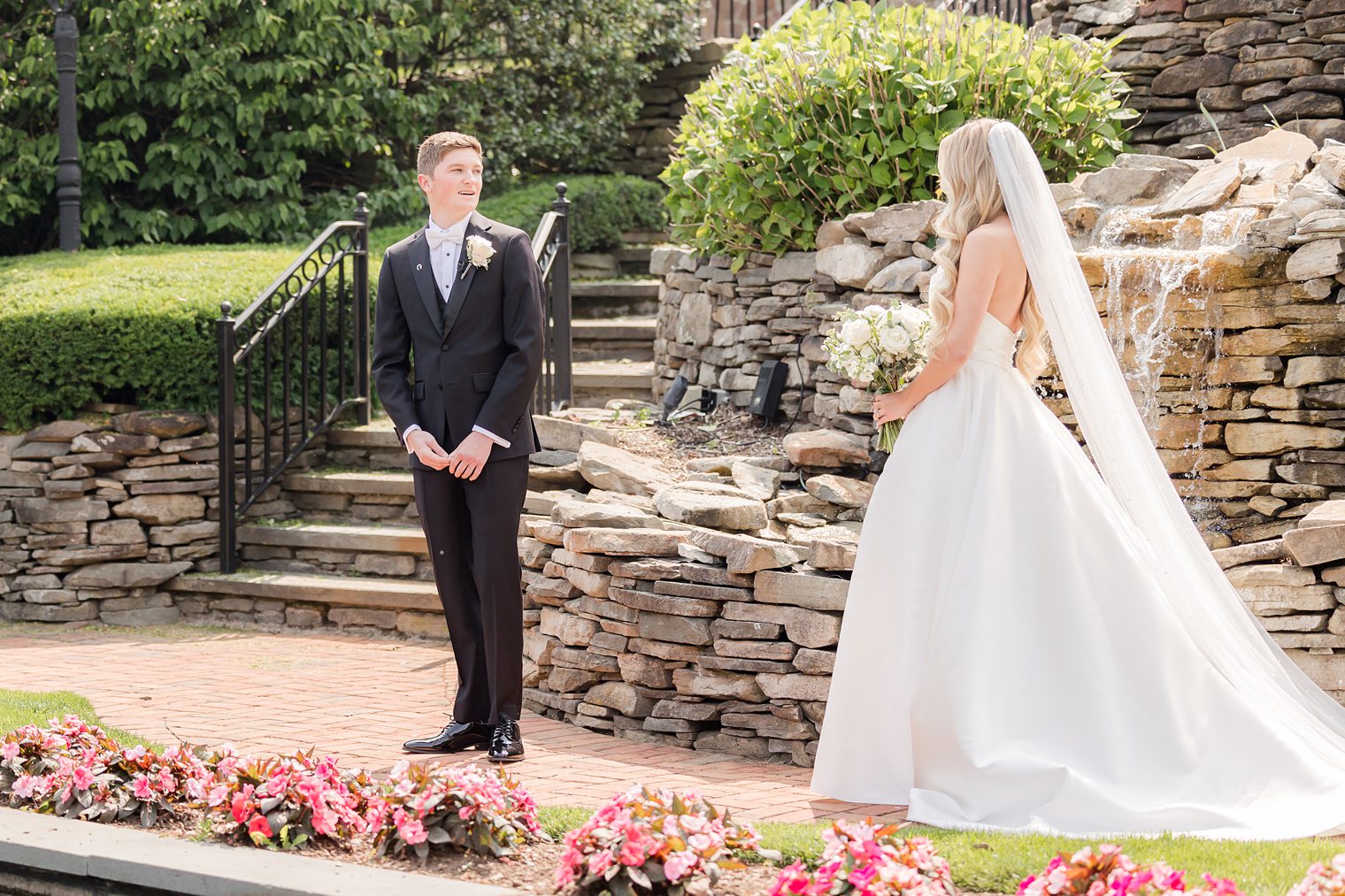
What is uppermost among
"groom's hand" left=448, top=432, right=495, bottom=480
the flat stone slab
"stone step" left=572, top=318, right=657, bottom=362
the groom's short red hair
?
the groom's short red hair

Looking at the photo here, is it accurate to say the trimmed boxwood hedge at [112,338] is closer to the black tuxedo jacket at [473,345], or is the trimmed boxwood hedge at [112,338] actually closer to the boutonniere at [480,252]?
the black tuxedo jacket at [473,345]

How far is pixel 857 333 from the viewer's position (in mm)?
4785

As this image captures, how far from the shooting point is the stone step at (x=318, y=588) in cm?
736

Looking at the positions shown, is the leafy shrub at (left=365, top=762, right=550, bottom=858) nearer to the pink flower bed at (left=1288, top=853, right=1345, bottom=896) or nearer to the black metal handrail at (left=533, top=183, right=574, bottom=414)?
the pink flower bed at (left=1288, top=853, right=1345, bottom=896)

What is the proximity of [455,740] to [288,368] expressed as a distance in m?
3.65

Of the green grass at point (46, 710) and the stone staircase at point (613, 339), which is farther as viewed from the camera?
the stone staircase at point (613, 339)

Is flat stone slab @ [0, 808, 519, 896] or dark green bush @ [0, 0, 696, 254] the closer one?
flat stone slab @ [0, 808, 519, 896]

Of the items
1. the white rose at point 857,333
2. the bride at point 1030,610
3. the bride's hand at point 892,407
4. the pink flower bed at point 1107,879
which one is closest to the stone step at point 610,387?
the white rose at point 857,333

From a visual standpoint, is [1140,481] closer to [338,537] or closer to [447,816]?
[447,816]

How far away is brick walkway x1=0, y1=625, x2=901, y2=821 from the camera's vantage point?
187 inches

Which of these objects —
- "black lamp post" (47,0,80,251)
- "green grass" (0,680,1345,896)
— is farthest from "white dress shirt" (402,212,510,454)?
"black lamp post" (47,0,80,251)

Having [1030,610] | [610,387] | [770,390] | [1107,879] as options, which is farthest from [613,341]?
[1107,879]

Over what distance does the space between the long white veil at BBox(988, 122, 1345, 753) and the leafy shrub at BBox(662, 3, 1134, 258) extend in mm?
2805

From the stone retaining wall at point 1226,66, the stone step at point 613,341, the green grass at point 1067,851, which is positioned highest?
the stone retaining wall at point 1226,66
